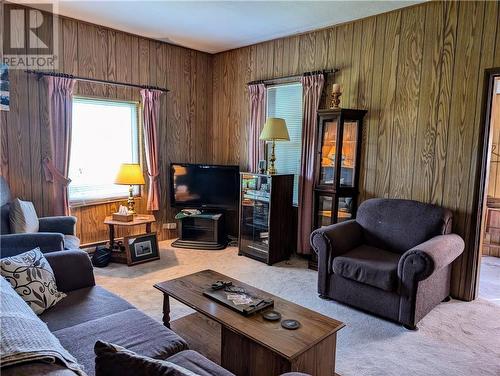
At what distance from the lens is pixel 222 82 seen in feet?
17.4

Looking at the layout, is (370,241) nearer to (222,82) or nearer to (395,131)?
(395,131)

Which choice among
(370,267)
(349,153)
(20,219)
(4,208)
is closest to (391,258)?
(370,267)

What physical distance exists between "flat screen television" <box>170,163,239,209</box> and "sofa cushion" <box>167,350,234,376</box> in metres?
3.20

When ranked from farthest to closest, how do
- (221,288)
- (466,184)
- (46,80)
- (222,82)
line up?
1. (222,82)
2. (46,80)
3. (466,184)
4. (221,288)

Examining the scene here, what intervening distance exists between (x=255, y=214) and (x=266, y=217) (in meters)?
0.20

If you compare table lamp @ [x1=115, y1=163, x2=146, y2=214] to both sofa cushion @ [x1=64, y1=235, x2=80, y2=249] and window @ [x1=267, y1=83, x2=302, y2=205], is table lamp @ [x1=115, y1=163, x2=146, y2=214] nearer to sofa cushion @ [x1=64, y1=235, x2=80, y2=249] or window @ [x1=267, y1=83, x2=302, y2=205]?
sofa cushion @ [x1=64, y1=235, x2=80, y2=249]

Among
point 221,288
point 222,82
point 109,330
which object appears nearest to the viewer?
point 109,330

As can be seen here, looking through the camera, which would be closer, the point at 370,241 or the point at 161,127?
the point at 370,241

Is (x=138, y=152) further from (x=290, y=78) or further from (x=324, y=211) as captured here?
(x=324, y=211)

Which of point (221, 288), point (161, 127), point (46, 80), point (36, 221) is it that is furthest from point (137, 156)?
point (221, 288)

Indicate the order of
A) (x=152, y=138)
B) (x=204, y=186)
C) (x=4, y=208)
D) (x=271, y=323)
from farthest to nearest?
(x=204, y=186)
(x=152, y=138)
(x=4, y=208)
(x=271, y=323)

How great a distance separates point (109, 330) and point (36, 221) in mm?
2034

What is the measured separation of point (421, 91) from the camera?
3422 mm

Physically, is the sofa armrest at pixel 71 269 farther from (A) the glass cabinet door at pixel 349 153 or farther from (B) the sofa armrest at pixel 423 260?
(A) the glass cabinet door at pixel 349 153
